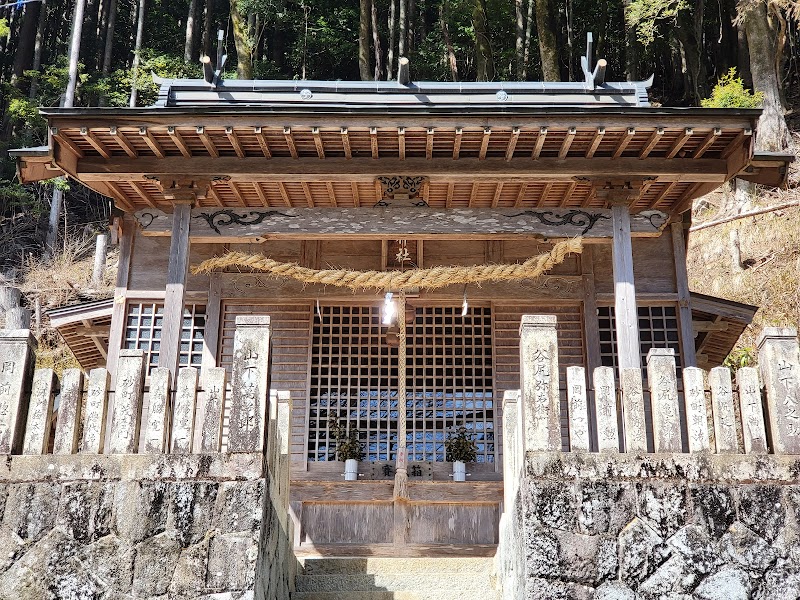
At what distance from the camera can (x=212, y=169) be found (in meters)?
9.31

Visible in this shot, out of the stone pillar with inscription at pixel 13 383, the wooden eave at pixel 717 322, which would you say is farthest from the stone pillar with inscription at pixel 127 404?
the wooden eave at pixel 717 322

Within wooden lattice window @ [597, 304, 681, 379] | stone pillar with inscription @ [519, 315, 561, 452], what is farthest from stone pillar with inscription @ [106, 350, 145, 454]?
wooden lattice window @ [597, 304, 681, 379]

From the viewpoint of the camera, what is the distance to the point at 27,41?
27.1 meters

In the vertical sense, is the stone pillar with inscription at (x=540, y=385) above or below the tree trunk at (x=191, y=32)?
below

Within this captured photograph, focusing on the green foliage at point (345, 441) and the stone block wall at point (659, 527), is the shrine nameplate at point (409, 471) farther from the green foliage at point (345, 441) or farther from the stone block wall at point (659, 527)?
the stone block wall at point (659, 527)

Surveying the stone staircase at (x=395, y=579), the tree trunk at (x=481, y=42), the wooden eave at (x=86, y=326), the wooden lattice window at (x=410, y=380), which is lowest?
the stone staircase at (x=395, y=579)

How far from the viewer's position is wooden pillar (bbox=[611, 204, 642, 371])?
8.68 meters

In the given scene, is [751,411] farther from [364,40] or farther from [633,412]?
[364,40]

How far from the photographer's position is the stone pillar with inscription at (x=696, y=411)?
638cm

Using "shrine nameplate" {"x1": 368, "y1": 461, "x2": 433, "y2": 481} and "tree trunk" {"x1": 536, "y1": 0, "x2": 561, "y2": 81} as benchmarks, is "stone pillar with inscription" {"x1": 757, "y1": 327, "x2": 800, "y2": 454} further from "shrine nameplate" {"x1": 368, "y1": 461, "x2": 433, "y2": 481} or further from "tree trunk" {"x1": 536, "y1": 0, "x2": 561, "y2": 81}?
"tree trunk" {"x1": 536, "y1": 0, "x2": 561, "y2": 81}

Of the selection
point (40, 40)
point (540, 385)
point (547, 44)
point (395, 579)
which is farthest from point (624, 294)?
point (40, 40)

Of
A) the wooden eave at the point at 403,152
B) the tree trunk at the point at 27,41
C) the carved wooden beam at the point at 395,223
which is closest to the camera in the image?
the wooden eave at the point at 403,152

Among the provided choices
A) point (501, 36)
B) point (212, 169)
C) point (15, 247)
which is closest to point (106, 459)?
point (212, 169)

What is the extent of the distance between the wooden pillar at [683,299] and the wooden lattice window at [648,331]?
147 mm
